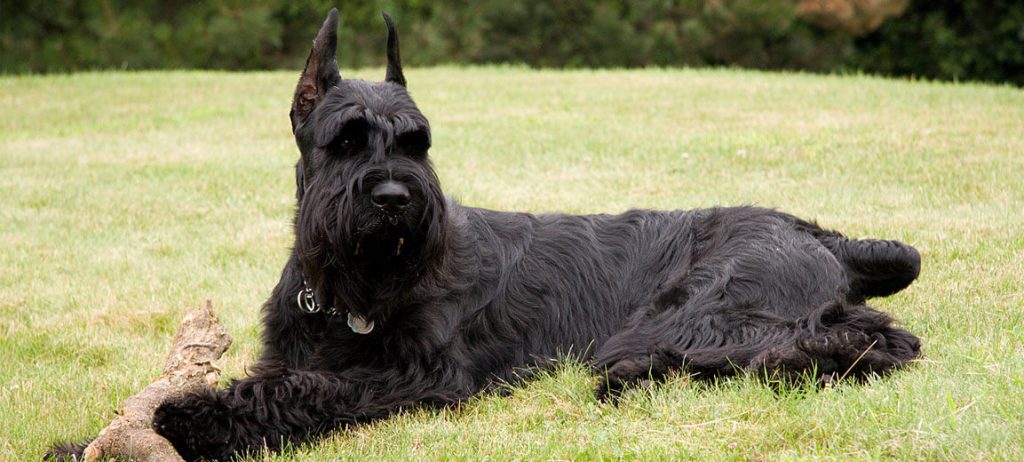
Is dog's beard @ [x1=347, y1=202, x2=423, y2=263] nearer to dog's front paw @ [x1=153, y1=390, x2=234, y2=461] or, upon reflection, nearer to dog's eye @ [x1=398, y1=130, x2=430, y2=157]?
dog's eye @ [x1=398, y1=130, x2=430, y2=157]

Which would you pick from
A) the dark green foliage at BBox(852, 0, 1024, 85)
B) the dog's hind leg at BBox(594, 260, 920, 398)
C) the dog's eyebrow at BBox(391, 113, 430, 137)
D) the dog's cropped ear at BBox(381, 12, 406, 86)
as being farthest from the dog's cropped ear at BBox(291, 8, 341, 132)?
the dark green foliage at BBox(852, 0, 1024, 85)

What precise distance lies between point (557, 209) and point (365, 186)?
15.4 ft

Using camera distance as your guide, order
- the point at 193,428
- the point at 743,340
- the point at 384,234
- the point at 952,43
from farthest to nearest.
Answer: the point at 952,43
the point at 743,340
the point at 384,234
the point at 193,428

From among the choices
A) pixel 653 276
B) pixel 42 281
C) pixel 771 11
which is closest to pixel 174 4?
pixel 771 11

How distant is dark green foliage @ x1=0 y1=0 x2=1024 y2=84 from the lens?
74.5ft

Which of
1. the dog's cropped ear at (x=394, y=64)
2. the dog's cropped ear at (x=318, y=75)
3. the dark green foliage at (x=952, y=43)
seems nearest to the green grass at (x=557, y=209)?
the dog's cropped ear at (x=318, y=75)

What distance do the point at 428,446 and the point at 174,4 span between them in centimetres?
2182

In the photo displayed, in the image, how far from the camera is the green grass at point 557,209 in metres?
→ 3.86

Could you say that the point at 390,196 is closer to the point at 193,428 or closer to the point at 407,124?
the point at 407,124

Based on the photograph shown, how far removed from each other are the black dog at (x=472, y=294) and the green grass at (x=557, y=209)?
0.68ft

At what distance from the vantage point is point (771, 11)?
22.4 m

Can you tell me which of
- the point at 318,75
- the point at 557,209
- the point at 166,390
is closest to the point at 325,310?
the point at 166,390

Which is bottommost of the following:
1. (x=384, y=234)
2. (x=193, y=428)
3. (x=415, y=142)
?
(x=193, y=428)

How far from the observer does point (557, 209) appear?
859 centimetres
